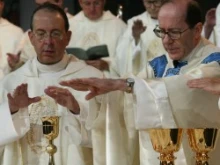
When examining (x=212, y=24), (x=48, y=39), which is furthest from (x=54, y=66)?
(x=212, y=24)

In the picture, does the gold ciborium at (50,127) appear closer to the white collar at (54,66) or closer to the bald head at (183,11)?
the bald head at (183,11)

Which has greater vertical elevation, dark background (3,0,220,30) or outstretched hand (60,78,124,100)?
dark background (3,0,220,30)

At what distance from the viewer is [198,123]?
8.94 ft

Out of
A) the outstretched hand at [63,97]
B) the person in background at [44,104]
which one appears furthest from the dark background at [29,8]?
the outstretched hand at [63,97]

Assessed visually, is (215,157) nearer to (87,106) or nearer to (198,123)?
(198,123)

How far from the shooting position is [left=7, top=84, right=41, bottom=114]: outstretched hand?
9.65 ft

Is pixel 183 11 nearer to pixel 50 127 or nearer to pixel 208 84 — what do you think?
pixel 208 84

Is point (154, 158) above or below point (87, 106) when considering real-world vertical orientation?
below

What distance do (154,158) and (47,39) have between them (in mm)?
827

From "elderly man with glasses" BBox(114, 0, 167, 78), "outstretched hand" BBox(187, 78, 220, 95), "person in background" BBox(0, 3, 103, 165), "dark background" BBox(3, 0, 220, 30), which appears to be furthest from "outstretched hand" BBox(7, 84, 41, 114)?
"dark background" BBox(3, 0, 220, 30)

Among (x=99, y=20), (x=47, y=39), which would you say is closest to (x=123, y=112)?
(x=47, y=39)

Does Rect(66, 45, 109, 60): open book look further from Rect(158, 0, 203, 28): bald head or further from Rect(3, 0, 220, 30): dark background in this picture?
Rect(3, 0, 220, 30): dark background

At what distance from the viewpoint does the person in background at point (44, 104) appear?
120 inches

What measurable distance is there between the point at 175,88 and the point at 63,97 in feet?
1.66
